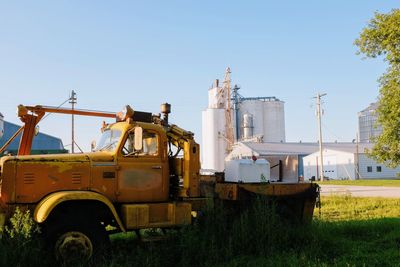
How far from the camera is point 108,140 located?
27.0 ft

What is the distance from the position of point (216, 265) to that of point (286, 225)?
2.40m

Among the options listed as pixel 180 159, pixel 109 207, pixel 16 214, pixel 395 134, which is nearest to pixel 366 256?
pixel 180 159

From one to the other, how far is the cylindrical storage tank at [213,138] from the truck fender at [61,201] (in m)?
45.2

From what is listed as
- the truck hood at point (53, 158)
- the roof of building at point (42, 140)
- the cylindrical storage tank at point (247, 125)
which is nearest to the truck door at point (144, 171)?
the truck hood at point (53, 158)

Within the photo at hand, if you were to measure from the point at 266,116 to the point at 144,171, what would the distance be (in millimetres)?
69100

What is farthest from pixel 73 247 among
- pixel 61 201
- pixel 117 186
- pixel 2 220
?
pixel 117 186

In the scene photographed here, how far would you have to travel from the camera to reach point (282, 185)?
9.38 metres

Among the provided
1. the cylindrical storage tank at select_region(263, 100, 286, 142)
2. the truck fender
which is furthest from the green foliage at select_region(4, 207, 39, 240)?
the cylindrical storage tank at select_region(263, 100, 286, 142)

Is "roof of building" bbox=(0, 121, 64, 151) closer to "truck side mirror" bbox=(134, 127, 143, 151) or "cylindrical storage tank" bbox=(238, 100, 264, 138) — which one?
"cylindrical storage tank" bbox=(238, 100, 264, 138)

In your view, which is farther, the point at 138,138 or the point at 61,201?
the point at 138,138

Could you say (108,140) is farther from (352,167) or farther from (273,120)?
(273,120)

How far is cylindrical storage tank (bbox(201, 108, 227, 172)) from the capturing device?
53375 mm

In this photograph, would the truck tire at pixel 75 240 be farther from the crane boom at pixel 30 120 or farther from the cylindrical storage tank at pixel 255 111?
the cylindrical storage tank at pixel 255 111

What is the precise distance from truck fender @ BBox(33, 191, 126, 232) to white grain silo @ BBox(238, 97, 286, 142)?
2625 inches
